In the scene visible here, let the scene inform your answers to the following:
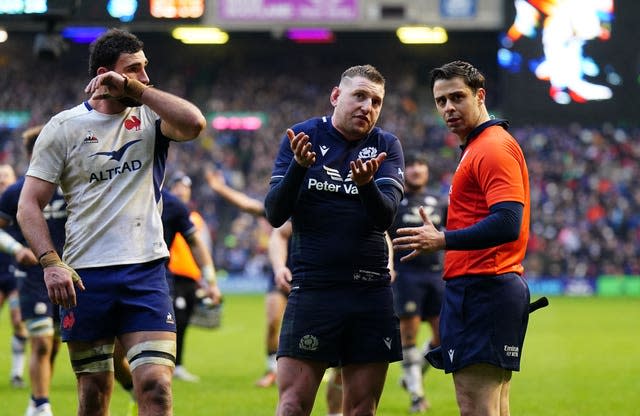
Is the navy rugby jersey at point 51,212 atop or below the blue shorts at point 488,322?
atop

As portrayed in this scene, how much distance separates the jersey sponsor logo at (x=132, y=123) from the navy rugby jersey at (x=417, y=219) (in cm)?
490

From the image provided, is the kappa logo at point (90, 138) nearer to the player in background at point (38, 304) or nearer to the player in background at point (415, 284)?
the player in background at point (38, 304)

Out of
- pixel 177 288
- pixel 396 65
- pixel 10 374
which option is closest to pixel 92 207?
pixel 177 288

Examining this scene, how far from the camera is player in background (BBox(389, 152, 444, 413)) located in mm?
11078

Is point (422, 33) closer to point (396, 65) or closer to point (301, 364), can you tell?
point (396, 65)

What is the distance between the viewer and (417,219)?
37.5 ft

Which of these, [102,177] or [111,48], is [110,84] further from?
[102,177]

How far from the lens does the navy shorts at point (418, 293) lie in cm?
1144

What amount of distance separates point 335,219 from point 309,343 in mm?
732

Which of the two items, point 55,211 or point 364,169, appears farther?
point 55,211

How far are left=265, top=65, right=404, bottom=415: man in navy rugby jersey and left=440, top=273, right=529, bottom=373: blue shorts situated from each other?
53cm

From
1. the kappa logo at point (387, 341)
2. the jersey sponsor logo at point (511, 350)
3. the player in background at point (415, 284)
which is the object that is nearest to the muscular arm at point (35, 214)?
the kappa logo at point (387, 341)

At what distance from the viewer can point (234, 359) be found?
16.5 m

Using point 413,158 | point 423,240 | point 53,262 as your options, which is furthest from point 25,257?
point 423,240
